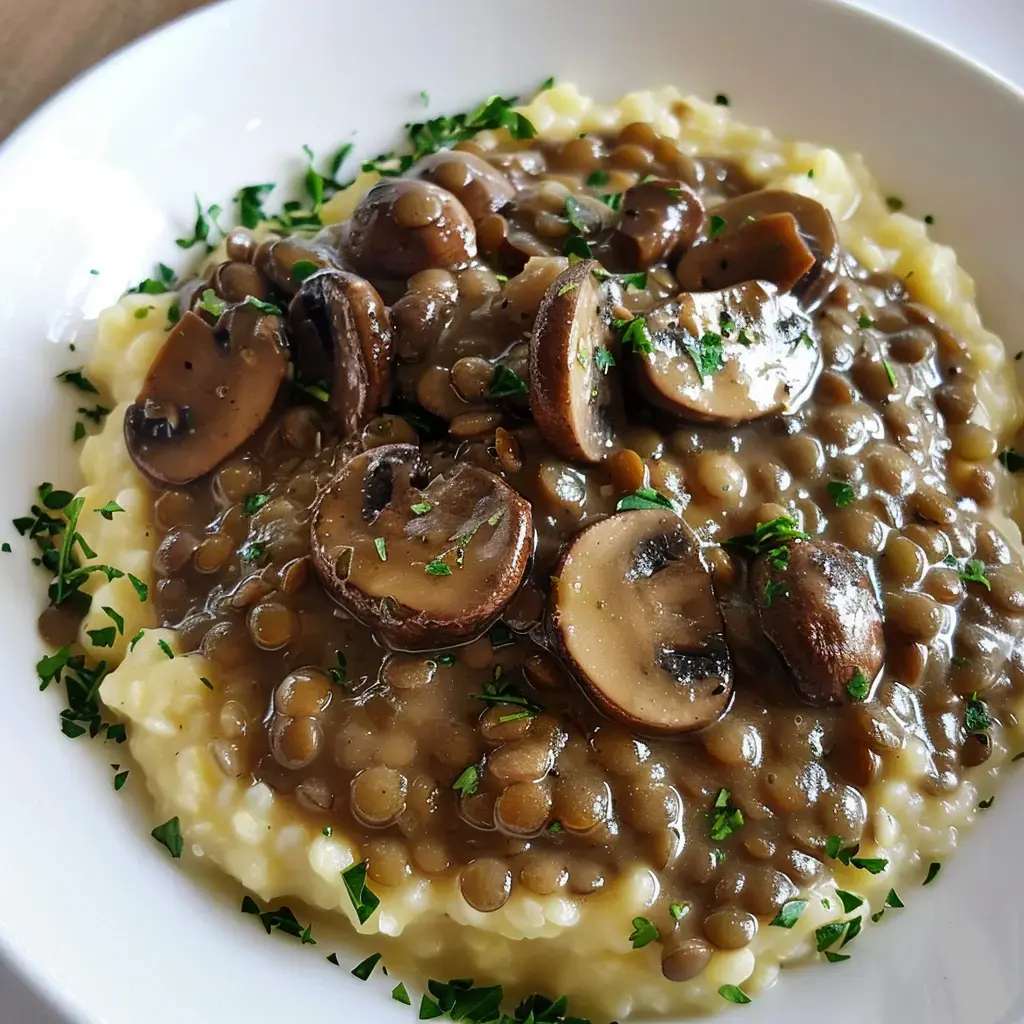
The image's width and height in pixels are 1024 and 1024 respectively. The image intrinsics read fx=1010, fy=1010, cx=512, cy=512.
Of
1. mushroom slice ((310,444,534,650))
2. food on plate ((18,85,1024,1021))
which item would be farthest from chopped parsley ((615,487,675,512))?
mushroom slice ((310,444,534,650))

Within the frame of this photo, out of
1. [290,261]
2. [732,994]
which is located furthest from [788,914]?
[290,261]

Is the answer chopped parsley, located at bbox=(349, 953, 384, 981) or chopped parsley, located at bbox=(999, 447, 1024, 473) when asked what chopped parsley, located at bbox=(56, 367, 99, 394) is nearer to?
chopped parsley, located at bbox=(349, 953, 384, 981)

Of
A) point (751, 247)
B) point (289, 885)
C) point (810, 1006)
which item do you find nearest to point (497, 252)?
point (751, 247)

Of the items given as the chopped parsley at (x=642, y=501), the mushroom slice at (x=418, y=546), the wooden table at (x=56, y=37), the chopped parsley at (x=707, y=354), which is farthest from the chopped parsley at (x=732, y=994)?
the wooden table at (x=56, y=37)

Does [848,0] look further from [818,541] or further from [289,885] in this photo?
[289,885]

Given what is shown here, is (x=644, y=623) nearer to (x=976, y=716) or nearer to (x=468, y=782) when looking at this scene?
(x=468, y=782)

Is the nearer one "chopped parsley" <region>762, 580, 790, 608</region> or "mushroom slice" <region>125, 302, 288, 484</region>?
"chopped parsley" <region>762, 580, 790, 608</region>
